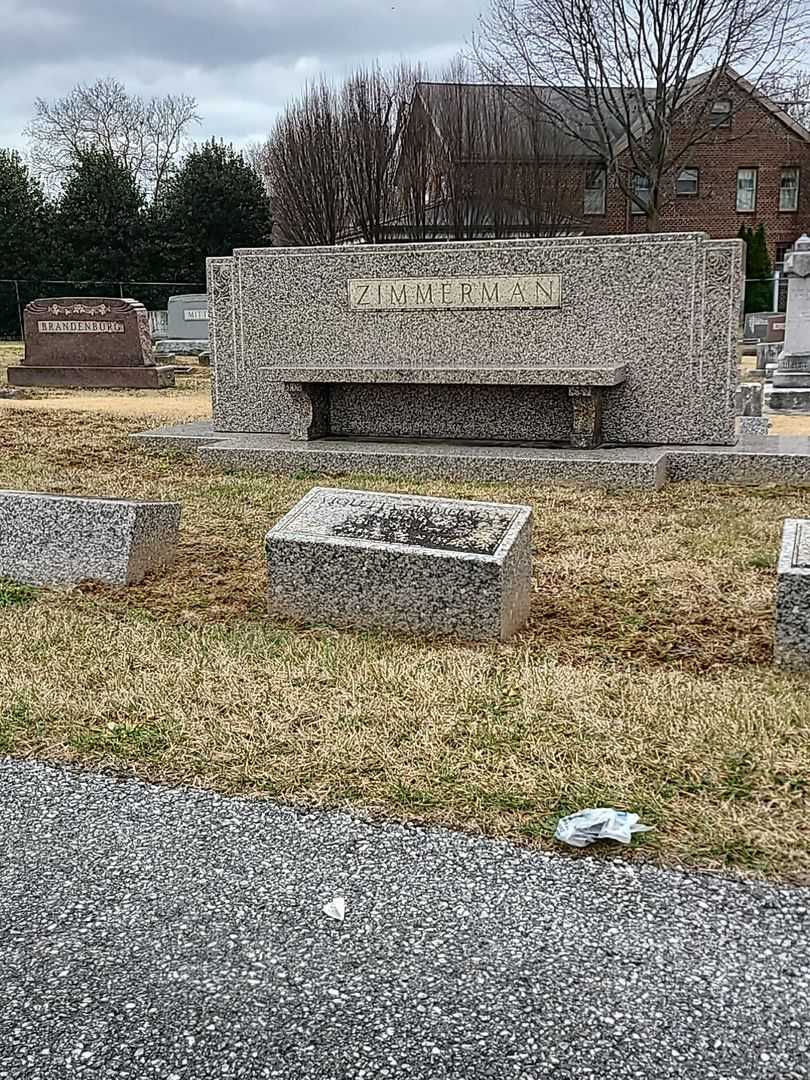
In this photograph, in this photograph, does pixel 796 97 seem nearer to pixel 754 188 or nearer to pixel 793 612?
pixel 754 188

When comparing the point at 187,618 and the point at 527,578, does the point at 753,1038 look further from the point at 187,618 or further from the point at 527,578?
the point at 187,618

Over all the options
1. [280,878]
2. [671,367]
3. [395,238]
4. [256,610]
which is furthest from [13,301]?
[280,878]

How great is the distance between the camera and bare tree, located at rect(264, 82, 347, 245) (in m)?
31.0

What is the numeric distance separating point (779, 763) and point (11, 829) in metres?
2.22

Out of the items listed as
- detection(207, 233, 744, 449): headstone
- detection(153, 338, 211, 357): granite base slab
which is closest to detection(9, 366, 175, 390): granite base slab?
detection(153, 338, 211, 357): granite base slab

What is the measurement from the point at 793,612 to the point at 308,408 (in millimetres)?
5987

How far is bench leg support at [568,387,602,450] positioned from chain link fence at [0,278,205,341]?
914 inches

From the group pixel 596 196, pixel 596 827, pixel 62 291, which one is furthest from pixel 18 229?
pixel 596 827

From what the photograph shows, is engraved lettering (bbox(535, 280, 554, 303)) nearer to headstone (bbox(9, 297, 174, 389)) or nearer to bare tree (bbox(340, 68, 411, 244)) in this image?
headstone (bbox(9, 297, 174, 389))

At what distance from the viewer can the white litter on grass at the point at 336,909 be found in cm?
249

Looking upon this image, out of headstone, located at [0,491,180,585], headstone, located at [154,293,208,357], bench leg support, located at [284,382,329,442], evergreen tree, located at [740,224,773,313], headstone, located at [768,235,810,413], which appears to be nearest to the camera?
headstone, located at [0,491,180,585]

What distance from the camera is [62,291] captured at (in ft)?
99.6

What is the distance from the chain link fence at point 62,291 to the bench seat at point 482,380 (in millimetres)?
21757

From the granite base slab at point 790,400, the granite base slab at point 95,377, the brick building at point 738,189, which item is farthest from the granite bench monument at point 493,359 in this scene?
the brick building at point 738,189
